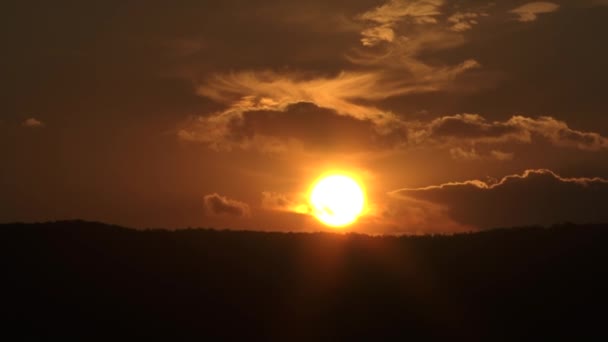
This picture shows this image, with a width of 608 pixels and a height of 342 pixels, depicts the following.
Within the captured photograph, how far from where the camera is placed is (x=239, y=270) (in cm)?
4878

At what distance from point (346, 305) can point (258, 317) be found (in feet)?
15.3

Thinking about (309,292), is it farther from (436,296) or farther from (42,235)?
(42,235)

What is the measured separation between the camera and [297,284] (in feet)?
158

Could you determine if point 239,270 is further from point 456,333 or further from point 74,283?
point 456,333

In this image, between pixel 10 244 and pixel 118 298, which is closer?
pixel 118 298

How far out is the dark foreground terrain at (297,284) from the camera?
43188mm

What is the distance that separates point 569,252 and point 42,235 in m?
30.2

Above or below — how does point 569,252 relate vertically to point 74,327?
above

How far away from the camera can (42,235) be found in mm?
51594

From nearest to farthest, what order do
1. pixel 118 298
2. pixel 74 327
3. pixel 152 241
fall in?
pixel 74 327 < pixel 118 298 < pixel 152 241

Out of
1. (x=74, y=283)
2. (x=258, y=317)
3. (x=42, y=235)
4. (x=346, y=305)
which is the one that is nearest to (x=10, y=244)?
(x=42, y=235)

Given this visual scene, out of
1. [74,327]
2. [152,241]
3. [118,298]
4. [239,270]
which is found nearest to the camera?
[74,327]

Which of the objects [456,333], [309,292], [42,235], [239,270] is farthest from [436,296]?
[42,235]

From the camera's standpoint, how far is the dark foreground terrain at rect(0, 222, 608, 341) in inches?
1700
